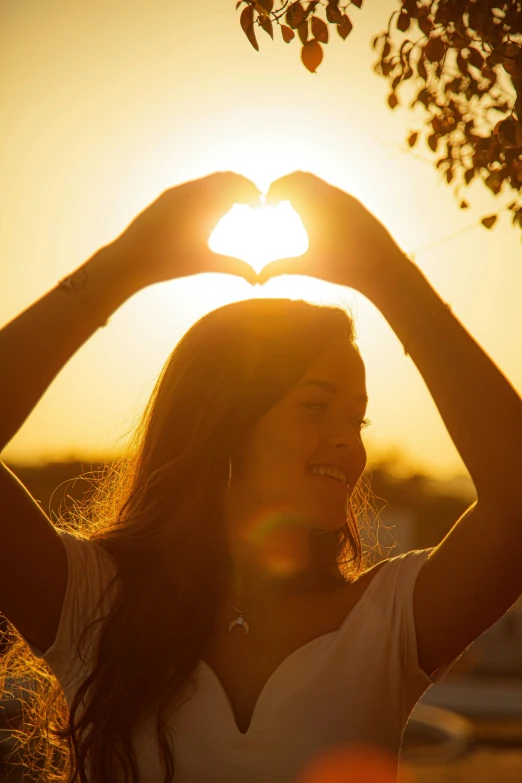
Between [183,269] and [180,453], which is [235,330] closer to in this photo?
[180,453]

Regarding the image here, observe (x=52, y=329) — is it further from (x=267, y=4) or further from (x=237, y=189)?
(x=267, y=4)

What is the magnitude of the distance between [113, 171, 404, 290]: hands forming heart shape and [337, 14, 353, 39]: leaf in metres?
1.26

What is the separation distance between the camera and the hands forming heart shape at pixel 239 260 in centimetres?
260

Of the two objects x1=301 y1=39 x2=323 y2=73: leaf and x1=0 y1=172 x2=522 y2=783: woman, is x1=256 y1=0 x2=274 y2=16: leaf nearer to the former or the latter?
x1=301 y1=39 x2=323 y2=73: leaf

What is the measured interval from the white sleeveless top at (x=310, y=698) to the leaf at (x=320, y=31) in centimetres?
172

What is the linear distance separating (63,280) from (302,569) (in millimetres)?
1106

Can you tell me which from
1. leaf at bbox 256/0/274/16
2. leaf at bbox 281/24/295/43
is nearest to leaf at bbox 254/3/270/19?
leaf at bbox 256/0/274/16

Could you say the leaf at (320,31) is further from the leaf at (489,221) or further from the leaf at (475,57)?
the leaf at (489,221)

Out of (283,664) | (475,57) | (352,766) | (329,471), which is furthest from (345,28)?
(352,766)

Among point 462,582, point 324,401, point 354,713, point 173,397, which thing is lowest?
point 354,713

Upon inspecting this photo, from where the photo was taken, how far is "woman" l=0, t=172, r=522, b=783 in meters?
2.59

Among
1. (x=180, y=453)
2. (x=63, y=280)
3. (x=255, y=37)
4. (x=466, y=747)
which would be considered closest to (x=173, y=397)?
(x=180, y=453)

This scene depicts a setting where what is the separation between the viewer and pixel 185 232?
2613 mm

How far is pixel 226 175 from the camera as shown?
261 centimetres
